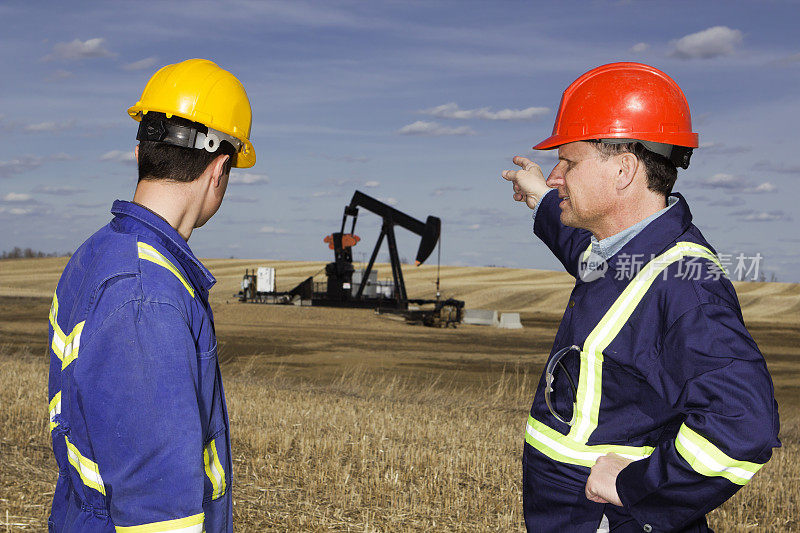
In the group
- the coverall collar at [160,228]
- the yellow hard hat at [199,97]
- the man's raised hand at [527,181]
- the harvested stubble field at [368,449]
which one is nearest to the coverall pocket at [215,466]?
the coverall collar at [160,228]

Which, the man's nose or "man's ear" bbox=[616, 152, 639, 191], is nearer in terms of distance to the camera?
"man's ear" bbox=[616, 152, 639, 191]

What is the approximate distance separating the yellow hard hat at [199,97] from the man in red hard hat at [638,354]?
3.54 ft

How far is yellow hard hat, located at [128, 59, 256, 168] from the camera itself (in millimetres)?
2367

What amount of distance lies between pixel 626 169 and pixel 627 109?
22 cm

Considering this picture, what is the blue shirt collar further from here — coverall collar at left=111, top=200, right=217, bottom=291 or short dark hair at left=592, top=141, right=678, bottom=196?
coverall collar at left=111, top=200, right=217, bottom=291

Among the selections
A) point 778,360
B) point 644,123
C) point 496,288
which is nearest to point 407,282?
point 496,288

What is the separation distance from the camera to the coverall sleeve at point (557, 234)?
9.53 ft

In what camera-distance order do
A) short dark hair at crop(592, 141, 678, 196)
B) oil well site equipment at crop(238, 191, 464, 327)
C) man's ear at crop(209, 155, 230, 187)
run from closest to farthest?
1. man's ear at crop(209, 155, 230, 187)
2. short dark hair at crop(592, 141, 678, 196)
3. oil well site equipment at crop(238, 191, 464, 327)

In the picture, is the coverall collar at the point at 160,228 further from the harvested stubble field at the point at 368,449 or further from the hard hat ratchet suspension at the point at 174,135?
the harvested stubble field at the point at 368,449

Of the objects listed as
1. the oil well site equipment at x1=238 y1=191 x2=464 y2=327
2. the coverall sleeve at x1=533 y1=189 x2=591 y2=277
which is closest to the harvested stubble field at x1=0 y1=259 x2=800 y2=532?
the coverall sleeve at x1=533 y1=189 x2=591 y2=277

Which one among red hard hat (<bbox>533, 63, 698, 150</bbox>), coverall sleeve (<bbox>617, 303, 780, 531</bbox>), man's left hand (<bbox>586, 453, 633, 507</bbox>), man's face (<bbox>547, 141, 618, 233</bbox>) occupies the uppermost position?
red hard hat (<bbox>533, 63, 698, 150</bbox>)

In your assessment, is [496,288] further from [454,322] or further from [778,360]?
[778,360]

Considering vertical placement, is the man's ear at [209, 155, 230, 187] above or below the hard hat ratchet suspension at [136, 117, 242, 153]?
below

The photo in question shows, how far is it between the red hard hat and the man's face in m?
0.05
